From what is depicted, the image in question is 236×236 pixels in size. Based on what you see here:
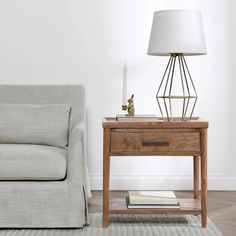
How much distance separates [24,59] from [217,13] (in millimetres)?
1394

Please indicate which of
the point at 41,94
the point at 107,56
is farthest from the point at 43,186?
the point at 107,56

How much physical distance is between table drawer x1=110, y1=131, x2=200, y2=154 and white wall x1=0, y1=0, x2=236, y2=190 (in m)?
1.00

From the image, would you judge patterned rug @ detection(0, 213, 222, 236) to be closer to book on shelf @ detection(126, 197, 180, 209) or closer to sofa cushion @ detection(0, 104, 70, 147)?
book on shelf @ detection(126, 197, 180, 209)

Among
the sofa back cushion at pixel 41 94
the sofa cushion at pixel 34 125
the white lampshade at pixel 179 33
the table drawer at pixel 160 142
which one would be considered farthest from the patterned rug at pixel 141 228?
the white lampshade at pixel 179 33

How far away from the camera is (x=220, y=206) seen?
3629 mm

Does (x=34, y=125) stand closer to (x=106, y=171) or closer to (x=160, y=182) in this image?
(x=106, y=171)

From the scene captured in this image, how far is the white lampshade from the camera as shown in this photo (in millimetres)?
3074

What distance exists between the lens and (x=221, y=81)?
4109 mm

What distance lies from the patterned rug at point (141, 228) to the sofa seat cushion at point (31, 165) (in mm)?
288

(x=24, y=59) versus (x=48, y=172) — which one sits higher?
(x=24, y=59)

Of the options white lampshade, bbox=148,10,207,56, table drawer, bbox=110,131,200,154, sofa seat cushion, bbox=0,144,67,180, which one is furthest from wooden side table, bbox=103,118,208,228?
white lampshade, bbox=148,10,207,56

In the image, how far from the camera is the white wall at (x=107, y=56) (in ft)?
13.2

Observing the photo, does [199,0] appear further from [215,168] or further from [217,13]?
[215,168]

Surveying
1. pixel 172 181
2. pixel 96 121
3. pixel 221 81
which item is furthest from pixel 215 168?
pixel 96 121
